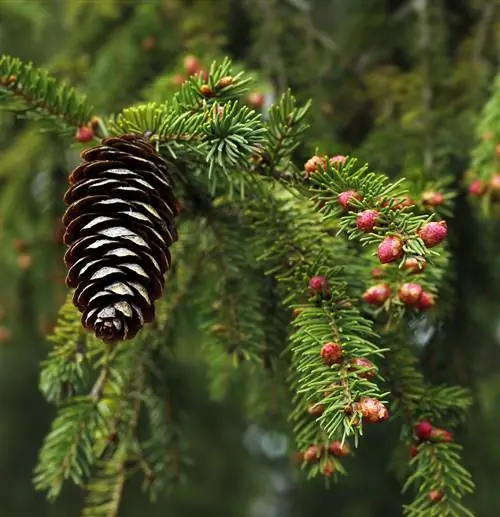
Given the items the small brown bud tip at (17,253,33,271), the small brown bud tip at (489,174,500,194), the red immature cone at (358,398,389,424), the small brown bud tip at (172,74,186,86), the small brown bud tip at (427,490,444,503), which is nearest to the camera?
the red immature cone at (358,398,389,424)

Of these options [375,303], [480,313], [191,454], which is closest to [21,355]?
[191,454]

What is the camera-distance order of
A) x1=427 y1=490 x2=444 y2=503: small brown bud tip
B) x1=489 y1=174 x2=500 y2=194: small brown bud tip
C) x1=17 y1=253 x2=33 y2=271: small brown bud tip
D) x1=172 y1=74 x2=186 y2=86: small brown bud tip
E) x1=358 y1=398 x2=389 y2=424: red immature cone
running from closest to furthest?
1. x1=358 y1=398 x2=389 y2=424: red immature cone
2. x1=427 y1=490 x2=444 y2=503: small brown bud tip
3. x1=489 y1=174 x2=500 y2=194: small brown bud tip
4. x1=172 y1=74 x2=186 y2=86: small brown bud tip
5. x1=17 y1=253 x2=33 y2=271: small brown bud tip

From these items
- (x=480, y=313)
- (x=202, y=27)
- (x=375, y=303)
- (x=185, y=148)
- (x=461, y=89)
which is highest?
(x=202, y=27)

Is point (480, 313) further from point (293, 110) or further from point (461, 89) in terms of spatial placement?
point (293, 110)

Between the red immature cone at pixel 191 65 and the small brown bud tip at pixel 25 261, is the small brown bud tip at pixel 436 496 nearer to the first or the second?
the red immature cone at pixel 191 65

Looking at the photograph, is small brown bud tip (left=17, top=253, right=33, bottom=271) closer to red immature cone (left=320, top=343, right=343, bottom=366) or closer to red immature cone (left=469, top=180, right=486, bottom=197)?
red immature cone (left=469, top=180, right=486, bottom=197)

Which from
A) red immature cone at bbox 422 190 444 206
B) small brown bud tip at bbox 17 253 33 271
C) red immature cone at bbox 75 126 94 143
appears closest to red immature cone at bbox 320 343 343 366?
red immature cone at bbox 422 190 444 206
